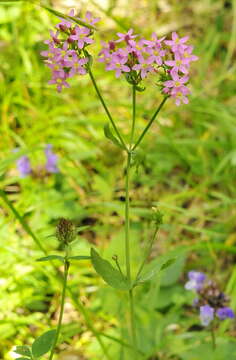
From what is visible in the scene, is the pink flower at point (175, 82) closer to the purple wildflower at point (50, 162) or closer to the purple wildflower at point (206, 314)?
the purple wildflower at point (206, 314)

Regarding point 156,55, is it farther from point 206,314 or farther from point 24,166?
point 24,166

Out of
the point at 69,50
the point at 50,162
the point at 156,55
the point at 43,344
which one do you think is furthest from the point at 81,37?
the point at 50,162

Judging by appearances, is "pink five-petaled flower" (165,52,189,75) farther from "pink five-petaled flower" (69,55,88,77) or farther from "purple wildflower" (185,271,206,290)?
"purple wildflower" (185,271,206,290)

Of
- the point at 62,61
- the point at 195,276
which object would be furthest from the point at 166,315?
the point at 62,61

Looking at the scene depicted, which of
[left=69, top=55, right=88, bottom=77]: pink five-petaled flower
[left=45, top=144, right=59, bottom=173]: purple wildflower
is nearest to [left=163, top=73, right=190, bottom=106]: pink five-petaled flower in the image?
[left=69, top=55, right=88, bottom=77]: pink five-petaled flower

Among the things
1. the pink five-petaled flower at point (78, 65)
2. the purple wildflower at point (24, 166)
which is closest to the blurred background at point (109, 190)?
the purple wildflower at point (24, 166)

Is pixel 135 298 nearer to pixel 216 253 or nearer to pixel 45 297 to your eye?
pixel 45 297
